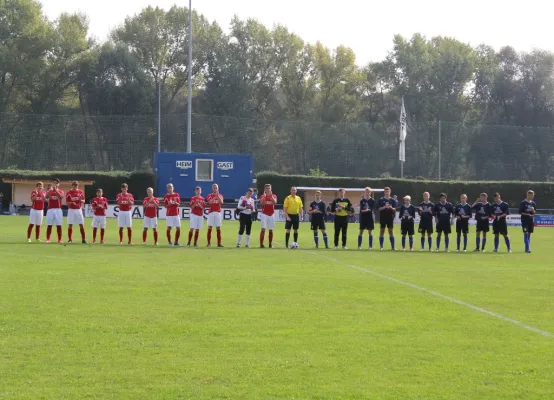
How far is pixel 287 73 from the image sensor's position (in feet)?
262

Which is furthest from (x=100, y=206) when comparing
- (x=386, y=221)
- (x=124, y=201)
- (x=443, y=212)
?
(x=443, y=212)

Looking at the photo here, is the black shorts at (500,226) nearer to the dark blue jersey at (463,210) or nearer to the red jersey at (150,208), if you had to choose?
the dark blue jersey at (463,210)

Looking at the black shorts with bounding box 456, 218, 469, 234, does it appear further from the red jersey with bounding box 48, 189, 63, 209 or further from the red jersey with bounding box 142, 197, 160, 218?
the red jersey with bounding box 48, 189, 63, 209

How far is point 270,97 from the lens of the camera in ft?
259

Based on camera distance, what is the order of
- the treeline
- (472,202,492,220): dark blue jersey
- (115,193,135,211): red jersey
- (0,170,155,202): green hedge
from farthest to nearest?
the treeline
(0,170,155,202): green hedge
(472,202,492,220): dark blue jersey
(115,193,135,211): red jersey

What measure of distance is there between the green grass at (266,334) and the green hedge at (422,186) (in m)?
39.9

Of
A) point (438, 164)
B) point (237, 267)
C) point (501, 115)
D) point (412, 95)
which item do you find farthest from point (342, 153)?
point (237, 267)

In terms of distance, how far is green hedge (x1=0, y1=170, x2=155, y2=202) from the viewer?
5534 centimetres

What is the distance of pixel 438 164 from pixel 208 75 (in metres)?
24.0

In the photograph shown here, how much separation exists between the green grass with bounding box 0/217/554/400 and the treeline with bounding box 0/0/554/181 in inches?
1762

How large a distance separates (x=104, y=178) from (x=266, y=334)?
1914 inches

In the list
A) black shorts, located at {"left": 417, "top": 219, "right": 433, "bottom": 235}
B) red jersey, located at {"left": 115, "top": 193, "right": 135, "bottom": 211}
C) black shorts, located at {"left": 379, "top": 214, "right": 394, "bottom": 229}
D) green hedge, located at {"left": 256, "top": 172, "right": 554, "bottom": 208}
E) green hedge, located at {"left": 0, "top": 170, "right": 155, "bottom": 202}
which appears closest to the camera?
red jersey, located at {"left": 115, "top": 193, "right": 135, "bottom": 211}

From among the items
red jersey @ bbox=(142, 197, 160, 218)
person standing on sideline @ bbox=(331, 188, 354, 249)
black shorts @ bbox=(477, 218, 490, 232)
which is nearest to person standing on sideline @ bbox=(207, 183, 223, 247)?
red jersey @ bbox=(142, 197, 160, 218)

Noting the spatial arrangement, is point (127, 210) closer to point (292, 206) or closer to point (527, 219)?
point (292, 206)
